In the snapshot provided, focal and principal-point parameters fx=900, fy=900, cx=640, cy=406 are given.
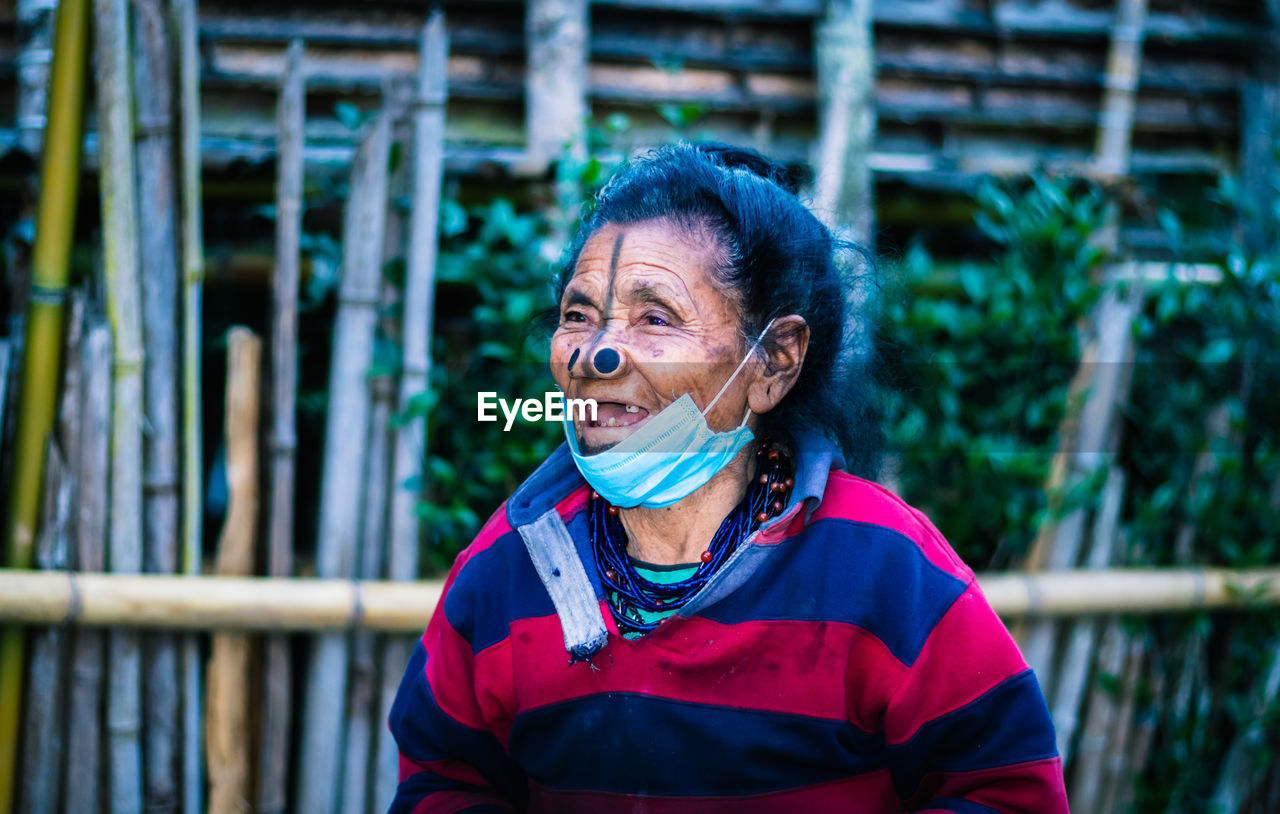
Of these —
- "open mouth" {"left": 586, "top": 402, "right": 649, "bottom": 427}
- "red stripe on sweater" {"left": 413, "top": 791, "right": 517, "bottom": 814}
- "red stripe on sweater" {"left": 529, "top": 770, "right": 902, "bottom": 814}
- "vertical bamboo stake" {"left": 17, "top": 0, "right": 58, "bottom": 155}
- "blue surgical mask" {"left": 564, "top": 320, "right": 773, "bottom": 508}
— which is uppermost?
"vertical bamboo stake" {"left": 17, "top": 0, "right": 58, "bottom": 155}

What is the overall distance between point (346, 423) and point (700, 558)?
4.00 ft

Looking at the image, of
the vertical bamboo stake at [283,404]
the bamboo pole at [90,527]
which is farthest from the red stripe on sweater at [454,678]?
the bamboo pole at [90,527]

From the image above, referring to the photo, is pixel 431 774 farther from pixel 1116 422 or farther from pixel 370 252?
pixel 1116 422

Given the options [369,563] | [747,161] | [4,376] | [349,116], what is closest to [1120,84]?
[747,161]

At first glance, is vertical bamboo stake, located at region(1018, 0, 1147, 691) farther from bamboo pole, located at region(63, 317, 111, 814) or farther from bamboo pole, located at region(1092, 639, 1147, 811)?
bamboo pole, located at region(63, 317, 111, 814)

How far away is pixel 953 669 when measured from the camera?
139 cm

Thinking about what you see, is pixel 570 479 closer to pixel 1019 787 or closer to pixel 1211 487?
pixel 1019 787

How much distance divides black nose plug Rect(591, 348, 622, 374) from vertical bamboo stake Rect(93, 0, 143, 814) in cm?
146

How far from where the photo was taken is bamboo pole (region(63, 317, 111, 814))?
2283 mm

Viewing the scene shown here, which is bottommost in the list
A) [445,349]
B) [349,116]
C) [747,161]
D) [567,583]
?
[567,583]

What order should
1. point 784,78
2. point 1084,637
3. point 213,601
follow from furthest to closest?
1. point 784,78
2. point 1084,637
3. point 213,601

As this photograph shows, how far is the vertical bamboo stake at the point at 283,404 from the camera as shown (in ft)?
7.67

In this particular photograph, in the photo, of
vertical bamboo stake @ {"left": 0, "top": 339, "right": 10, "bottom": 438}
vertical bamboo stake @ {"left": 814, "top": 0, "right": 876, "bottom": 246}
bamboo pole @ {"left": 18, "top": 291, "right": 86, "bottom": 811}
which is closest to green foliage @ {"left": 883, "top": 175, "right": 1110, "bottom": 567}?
vertical bamboo stake @ {"left": 814, "top": 0, "right": 876, "bottom": 246}

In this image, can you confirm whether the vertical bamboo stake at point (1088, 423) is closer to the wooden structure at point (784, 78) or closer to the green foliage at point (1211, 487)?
the green foliage at point (1211, 487)
